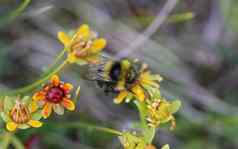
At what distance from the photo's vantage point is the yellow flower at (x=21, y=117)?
5.74ft

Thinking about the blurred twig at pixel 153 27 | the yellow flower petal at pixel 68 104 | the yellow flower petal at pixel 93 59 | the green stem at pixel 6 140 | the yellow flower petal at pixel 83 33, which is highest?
the blurred twig at pixel 153 27

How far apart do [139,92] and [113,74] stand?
0.36 ft

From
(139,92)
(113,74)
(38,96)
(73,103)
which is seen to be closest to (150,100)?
(139,92)

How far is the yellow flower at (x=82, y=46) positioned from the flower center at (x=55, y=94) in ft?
0.35

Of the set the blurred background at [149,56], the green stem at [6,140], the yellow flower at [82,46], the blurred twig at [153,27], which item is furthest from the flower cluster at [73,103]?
the blurred twig at [153,27]

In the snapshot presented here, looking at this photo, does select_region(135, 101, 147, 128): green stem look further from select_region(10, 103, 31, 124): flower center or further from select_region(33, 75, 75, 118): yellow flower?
select_region(10, 103, 31, 124): flower center

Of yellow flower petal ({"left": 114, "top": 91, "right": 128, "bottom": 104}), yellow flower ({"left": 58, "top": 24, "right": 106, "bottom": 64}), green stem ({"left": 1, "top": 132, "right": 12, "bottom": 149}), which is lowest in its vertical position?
green stem ({"left": 1, "top": 132, "right": 12, "bottom": 149})

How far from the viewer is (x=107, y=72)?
1.83 m

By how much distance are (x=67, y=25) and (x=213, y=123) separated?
0.87 metres

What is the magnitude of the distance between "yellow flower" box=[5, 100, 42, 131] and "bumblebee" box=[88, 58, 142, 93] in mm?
238

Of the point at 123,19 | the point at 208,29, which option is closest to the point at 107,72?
the point at 123,19

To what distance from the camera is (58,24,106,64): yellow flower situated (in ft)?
5.99

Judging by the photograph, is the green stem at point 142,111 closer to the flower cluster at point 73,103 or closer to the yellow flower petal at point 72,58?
the flower cluster at point 73,103

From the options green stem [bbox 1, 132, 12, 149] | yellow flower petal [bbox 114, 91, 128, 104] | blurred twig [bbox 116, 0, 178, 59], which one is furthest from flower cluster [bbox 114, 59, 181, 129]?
blurred twig [bbox 116, 0, 178, 59]
